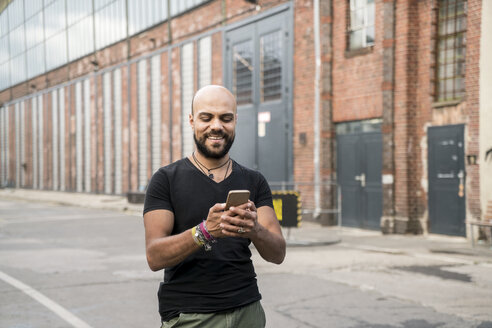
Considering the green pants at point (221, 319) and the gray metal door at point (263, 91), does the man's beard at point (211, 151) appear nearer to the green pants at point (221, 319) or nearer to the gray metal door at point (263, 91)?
the green pants at point (221, 319)

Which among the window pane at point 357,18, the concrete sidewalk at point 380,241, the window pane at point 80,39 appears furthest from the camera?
the window pane at point 80,39

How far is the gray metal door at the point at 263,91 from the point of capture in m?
19.7

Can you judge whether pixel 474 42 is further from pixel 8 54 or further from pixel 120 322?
pixel 8 54

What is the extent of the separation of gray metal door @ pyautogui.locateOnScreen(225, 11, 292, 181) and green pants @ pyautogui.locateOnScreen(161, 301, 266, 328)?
16746mm

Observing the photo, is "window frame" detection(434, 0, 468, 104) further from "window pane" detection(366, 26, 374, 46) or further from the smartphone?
the smartphone

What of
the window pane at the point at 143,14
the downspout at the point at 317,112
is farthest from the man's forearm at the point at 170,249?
the window pane at the point at 143,14

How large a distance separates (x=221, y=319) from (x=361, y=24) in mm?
15066

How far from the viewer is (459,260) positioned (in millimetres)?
10820

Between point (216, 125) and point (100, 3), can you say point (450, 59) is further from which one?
point (100, 3)

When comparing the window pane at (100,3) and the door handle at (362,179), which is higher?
the window pane at (100,3)

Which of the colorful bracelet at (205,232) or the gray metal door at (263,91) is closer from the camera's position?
the colorful bracelet at (205,232)

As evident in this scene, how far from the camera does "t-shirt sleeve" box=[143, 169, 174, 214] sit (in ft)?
8.66

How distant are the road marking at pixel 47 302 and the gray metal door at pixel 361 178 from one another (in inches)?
392

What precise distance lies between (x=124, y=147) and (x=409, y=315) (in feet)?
87.4
